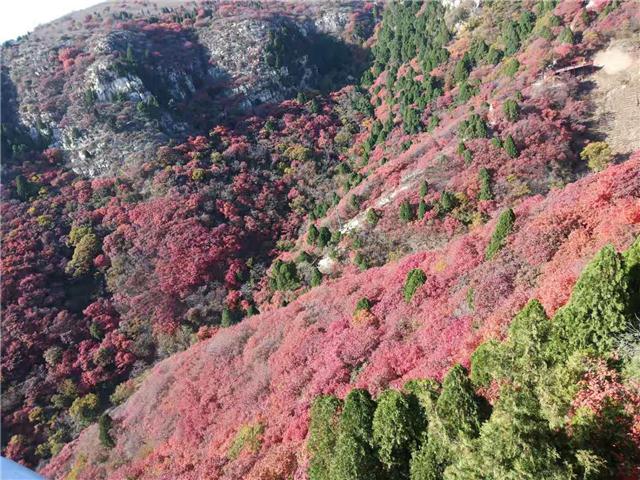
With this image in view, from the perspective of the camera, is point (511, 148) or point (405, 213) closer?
point (511, 148)

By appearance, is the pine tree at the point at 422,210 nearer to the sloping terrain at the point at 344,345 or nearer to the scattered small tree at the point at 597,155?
the sloping terrain at the point at 344,345

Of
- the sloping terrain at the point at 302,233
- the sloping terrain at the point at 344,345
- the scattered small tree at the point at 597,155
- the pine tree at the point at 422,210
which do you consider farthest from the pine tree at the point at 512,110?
the sloping terrain at the point at 344,345

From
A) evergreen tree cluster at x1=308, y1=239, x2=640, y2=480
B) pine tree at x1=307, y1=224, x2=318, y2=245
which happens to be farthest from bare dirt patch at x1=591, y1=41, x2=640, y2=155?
evergreen tree cluster at x1=308, y1=239, x2=640, y2=480

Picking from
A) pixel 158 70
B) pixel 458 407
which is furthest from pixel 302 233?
pixel 158 70

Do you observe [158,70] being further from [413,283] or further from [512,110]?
[413,283]

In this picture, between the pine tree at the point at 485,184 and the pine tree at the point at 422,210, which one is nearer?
the pine tree at the point at 485,184
